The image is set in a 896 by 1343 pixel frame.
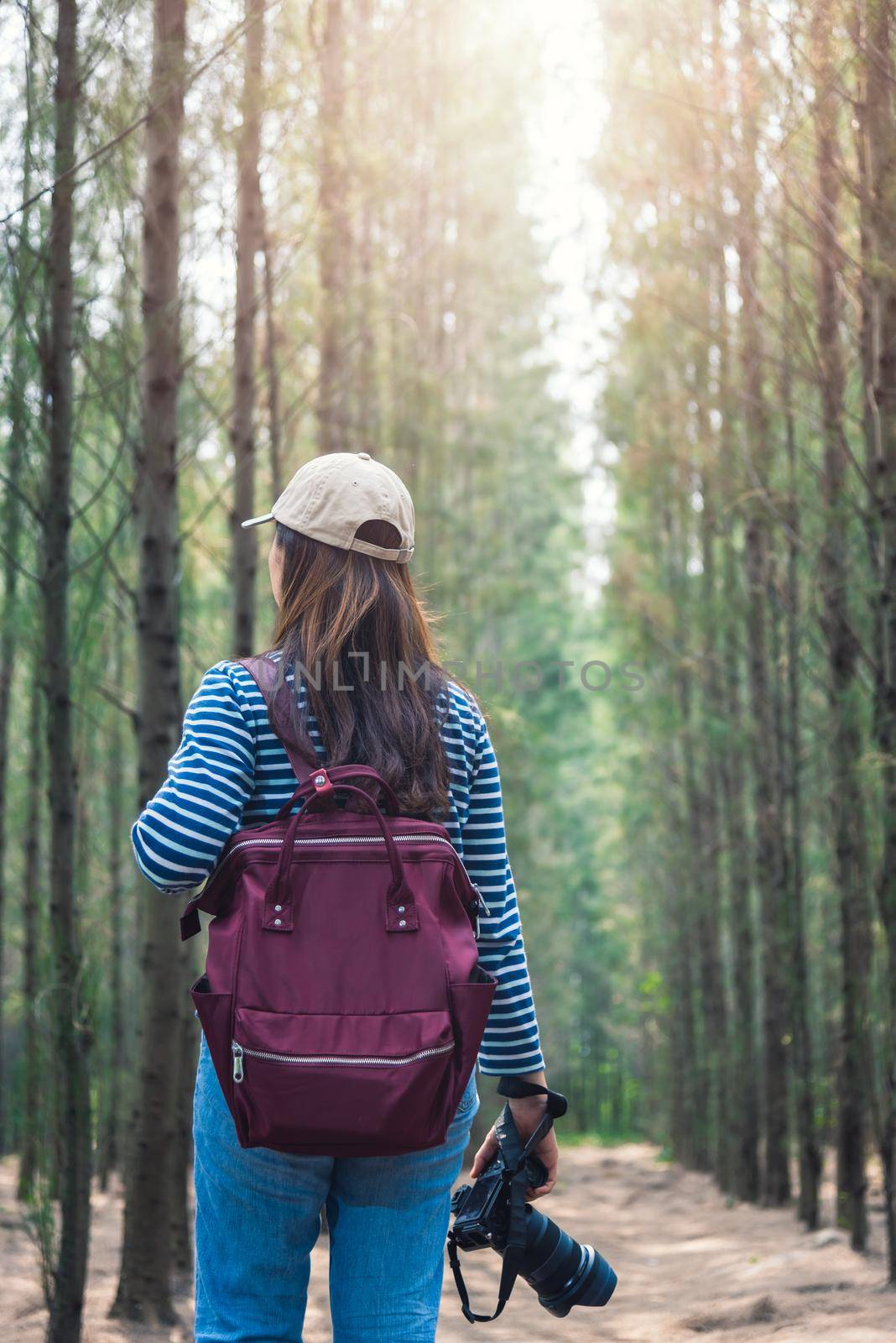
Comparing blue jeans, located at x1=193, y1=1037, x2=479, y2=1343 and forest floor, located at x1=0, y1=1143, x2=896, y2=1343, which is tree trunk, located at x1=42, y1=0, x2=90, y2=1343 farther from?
blue jeans, located at x1=193, y1=1037, x2=479, y2=1343

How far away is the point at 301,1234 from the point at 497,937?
1.60ft

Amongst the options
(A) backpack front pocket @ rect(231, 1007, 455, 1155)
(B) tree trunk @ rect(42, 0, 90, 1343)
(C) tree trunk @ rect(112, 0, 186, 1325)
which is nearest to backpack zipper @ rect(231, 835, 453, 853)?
(A) backpack front pocket @ rect(231, 1007, 455, 1155)

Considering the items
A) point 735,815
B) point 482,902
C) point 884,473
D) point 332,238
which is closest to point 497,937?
point 482,902

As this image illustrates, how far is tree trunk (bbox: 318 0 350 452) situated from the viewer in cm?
677

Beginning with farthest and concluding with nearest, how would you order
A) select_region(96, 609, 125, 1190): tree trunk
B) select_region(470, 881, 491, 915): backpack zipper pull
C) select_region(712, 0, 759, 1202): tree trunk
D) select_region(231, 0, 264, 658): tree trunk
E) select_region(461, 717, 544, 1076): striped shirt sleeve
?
select_region(96, 609, 125, 1190): tree trunk
select_region(712, 0, 759, 1202): tree trunk
select_region(231, 0, 264, 658): tree trunk
select_region(461, 717, 544, 1076): striped shirt sleeve
select_region(470, 881, 491, 915): backpack zipper pull

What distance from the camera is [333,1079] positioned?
153 cm

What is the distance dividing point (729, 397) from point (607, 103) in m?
2.06

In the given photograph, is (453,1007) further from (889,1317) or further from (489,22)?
(489,22)

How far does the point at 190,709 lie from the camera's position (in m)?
1.72

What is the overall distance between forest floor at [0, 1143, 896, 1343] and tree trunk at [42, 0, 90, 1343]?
0.56 m

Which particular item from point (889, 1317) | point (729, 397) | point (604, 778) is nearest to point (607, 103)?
point (729, 397)

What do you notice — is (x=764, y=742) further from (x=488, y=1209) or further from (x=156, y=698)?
(x=488, y=1209)

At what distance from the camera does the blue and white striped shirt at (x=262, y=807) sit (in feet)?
5.36

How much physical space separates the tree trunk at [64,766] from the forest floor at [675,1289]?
1.84 ft
